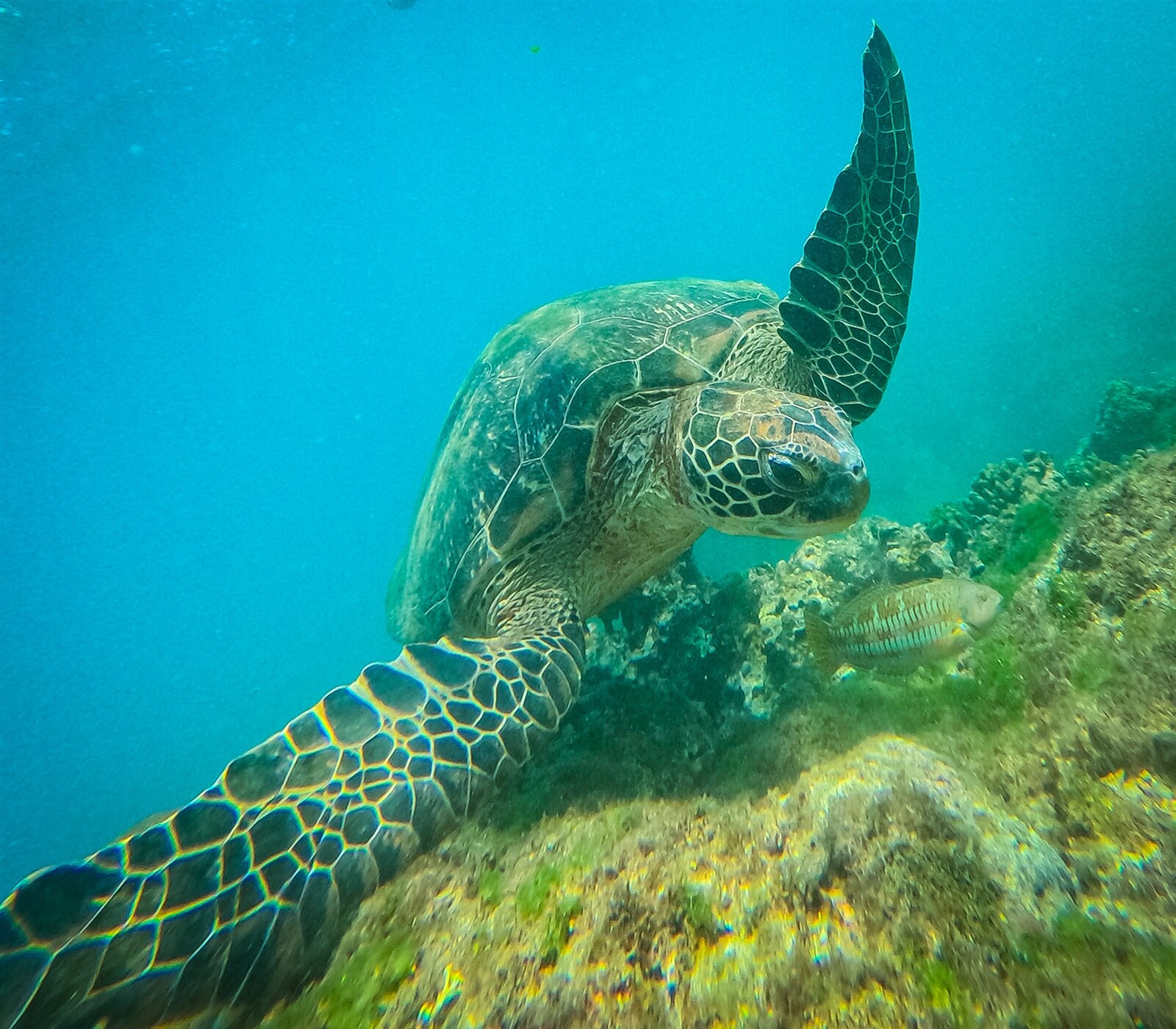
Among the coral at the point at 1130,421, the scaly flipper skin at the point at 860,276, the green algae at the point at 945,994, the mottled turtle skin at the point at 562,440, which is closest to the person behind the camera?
the green algae at the point at 945,994

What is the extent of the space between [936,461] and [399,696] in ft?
59.7

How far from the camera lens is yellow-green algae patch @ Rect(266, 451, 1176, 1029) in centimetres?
115

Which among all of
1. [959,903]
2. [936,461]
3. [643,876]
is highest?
[643,876]

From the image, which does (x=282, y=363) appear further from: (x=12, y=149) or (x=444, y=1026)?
(x=444, y=1026)

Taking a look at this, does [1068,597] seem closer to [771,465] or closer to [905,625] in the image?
[905,625]

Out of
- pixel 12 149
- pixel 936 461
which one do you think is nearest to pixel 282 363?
pixel 12 149

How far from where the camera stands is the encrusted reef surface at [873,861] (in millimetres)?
1159

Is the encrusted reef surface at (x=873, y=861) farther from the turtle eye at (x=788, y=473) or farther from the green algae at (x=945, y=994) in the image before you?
the turtle eye at (x=788, y=473)

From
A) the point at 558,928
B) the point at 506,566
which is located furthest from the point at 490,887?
the point at 506,566

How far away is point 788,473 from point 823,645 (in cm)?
88

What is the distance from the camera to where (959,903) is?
1248 millimetres

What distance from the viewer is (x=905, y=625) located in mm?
2461

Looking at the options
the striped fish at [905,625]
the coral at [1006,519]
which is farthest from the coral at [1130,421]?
the striped fish at [905,625]

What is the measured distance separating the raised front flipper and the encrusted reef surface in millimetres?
129
